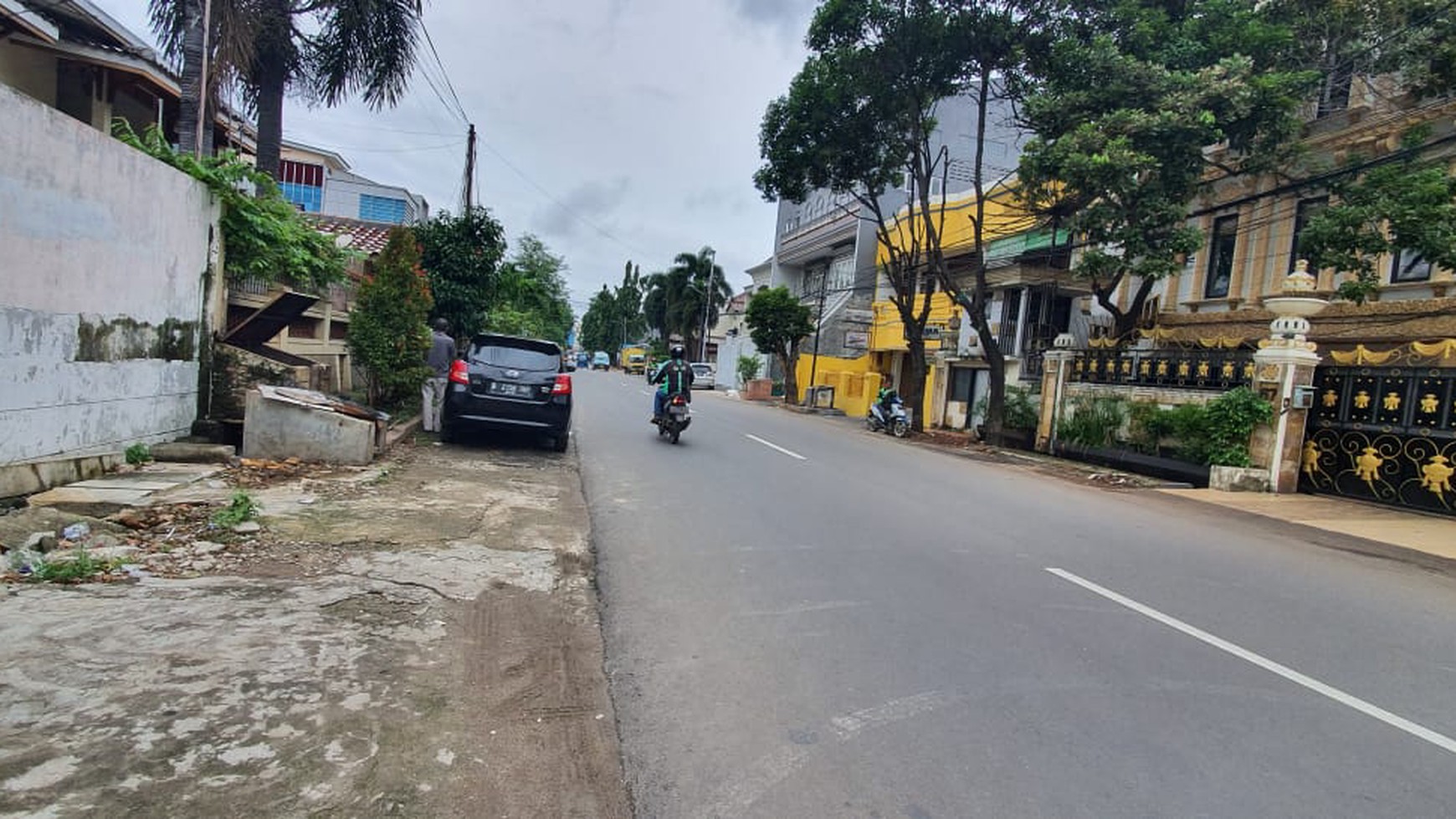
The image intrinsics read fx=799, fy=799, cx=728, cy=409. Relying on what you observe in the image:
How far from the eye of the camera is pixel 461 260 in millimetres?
16672

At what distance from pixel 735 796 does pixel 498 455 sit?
8842mm

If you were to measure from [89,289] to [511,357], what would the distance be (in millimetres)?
5164

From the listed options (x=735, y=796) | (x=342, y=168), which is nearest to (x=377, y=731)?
(x=735, y=796)

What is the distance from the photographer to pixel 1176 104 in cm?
1375

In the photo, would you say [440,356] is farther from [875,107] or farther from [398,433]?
[875,107]

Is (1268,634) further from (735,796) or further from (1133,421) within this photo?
(1133,421)

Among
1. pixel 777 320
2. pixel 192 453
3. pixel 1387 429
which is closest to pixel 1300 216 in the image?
pixel 1387 429

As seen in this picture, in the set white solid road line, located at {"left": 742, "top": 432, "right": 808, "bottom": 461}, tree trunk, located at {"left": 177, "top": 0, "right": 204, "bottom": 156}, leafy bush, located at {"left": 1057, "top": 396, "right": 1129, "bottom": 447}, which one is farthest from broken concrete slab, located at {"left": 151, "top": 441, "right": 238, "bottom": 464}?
leafy bush, located at {"left": 1057, "top": 396, "right": 1129, "bottom": 447}

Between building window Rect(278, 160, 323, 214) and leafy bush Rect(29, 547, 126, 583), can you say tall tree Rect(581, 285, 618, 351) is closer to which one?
building window Rect(278, 160, 323, 214)

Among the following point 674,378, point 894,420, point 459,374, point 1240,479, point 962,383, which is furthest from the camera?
point 962,383

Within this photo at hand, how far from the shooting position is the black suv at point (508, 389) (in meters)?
11.1

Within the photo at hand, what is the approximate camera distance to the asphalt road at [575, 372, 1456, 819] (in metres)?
3.08

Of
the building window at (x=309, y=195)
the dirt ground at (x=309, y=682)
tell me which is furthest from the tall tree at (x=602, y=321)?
the dirt ground at (x=309, y=682)

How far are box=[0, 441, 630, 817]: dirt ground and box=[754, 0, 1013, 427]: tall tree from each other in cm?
1671
